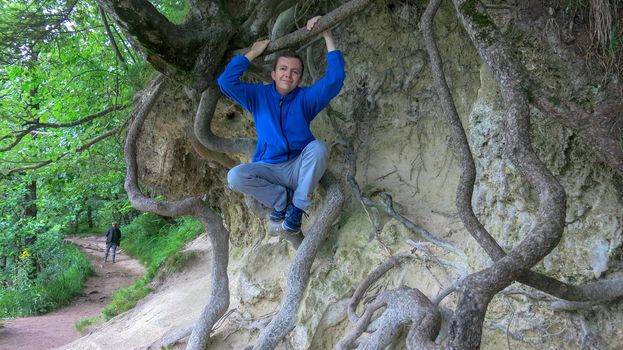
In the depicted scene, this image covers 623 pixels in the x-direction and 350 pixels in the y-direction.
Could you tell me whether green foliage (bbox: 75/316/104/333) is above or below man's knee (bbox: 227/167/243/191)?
below

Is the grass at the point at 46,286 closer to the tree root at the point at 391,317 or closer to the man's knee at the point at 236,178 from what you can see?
the man's knee at the point at 236,178

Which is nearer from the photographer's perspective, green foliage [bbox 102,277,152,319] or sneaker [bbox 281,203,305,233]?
sneaker [bbox 281,203,305,233]

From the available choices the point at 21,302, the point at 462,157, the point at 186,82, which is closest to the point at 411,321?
the point at 462,157

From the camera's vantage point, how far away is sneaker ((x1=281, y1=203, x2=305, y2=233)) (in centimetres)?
392

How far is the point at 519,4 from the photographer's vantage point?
314cm

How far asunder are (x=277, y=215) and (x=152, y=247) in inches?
556

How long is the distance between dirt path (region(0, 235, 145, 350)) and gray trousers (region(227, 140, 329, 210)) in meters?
7.17

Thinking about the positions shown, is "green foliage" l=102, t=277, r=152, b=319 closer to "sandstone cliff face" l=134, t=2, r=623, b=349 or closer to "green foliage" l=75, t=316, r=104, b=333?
"green foliage" l=75, t=316, r=104, b=333

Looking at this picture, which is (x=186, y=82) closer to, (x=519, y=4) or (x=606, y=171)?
(x=519, y=4)

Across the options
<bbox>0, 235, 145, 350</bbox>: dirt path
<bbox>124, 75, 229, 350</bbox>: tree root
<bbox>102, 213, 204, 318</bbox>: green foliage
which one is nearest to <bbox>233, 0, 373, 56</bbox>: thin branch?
<bbox>124, 75, 229, 350</bbox>: tree root

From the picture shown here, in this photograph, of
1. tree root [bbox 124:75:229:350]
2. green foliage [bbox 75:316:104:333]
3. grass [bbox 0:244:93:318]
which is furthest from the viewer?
grass [bbox 0:244:93:318]

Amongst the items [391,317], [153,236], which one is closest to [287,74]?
[391,317]

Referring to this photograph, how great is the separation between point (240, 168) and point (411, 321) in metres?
1.68

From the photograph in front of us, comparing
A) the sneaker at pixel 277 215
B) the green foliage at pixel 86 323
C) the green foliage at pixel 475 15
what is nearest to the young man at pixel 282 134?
the sneaker at pixel 277 215
